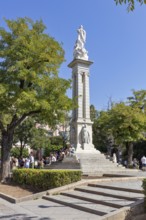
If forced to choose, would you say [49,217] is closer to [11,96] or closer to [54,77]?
[11,96]

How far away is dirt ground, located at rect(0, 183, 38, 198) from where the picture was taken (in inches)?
560

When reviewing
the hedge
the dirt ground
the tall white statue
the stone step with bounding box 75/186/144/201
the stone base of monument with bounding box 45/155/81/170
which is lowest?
the dirt ground

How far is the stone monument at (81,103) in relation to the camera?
29.1 metres

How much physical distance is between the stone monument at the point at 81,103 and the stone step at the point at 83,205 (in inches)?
626

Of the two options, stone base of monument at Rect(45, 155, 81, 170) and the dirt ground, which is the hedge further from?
stone base of monument at Rect(45, 155, 81, 170)

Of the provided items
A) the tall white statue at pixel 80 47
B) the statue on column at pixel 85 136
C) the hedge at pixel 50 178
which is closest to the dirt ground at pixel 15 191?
the hedge at pixel 50 178

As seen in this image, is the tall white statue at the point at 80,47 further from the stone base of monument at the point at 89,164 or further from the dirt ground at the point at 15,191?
the dirt ground at the point at 15,191

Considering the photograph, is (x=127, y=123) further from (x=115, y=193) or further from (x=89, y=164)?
(x=115, y=193)

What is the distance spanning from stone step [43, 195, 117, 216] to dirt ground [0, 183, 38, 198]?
5.73 feet

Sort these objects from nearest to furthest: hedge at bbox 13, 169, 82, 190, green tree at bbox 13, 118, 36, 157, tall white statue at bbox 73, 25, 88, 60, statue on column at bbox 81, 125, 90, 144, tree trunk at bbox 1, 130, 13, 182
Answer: hedge at bbox 13, 169, 82, 190 < tree trunk at bbox 1, 130, 13, 182 < statue on column at bbox 81, 125, 90, 144 < tall white statue at bbox 73, 25, 88, 60 < green tree at bbox 13, 118, 36, 157

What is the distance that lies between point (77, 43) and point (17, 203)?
75.5 ft

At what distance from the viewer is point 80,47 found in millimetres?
31797

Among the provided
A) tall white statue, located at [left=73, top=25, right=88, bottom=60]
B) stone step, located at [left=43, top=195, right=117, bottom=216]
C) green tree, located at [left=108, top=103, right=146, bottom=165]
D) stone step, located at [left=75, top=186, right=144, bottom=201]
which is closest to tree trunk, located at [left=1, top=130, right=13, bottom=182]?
stone step, located at [left=43, top=195, right=117, bottom=216]

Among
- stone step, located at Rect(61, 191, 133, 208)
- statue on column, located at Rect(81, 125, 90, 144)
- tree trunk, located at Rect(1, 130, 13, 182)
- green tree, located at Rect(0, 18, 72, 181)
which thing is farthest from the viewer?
statue on column, located at Rect(81, 125, 90, 144)
